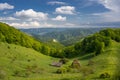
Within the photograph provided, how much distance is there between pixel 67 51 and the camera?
599 feet

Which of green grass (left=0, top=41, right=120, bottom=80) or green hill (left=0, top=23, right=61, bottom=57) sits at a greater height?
green hill (left=0, top=23, right=61, bottom=57)

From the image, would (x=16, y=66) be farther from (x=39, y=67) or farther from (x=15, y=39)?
(x=15, y=39)

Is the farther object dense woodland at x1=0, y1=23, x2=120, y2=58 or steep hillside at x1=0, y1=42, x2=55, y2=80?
dense woodland at x1=0, y1=23, x2=120, y2=58

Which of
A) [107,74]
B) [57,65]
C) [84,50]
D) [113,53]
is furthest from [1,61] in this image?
[84,50]

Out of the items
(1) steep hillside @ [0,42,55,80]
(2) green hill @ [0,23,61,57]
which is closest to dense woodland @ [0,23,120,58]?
(2) green hill @ [0,23,61,57]

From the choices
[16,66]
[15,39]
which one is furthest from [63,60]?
[15,39]

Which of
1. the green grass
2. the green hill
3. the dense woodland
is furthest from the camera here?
the dense woodland

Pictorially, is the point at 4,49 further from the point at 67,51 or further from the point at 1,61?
the point at 67,51

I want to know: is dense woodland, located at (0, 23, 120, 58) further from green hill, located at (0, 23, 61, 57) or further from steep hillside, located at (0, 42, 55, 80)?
steep hillside, located at (0, 42, 55, 80)

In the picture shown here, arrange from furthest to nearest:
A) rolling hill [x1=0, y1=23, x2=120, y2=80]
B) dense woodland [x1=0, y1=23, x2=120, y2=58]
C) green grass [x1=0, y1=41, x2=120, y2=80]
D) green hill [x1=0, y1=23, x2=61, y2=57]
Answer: dense woodland [x1=0, y1=23, x2=120, y2=58] → green hill [x1=0, y1=23, x2=61, y2=57] → rolling hill [x1=0, y1=23, x2=120, y2=80] → green grass [x1=0, y1=41, x2=120, y2=80]

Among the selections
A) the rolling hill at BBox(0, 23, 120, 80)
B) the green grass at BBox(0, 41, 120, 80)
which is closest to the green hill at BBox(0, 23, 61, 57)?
the rolling hill at BBox(0, 23, 120, 80)

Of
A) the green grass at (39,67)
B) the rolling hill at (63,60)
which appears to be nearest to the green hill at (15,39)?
the rolling hill at (63,60)

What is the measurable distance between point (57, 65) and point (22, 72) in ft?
90.2

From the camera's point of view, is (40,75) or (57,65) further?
(57,65)
